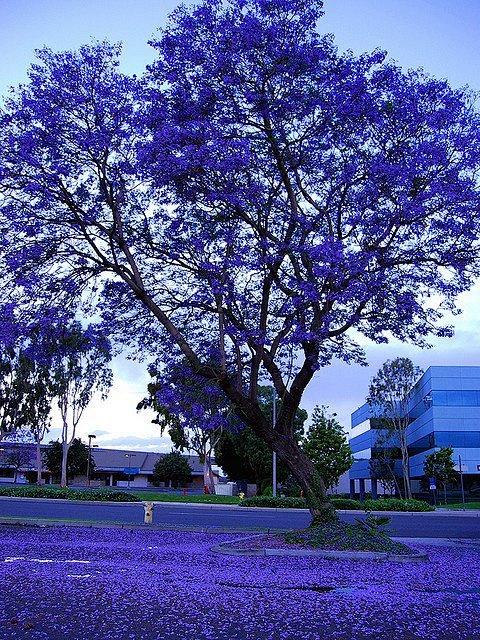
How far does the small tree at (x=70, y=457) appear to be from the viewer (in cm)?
8200

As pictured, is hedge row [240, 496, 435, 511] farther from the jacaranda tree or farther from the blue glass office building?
the blue glass office building

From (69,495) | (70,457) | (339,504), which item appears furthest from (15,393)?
(70,457)

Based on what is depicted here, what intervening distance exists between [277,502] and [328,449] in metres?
19.0

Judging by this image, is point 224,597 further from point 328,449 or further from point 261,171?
point 328,449

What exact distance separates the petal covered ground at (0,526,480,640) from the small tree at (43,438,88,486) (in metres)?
72.9

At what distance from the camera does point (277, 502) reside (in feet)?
117

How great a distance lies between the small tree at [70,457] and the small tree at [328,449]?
122 ft

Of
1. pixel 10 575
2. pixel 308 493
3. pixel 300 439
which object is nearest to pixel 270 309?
pixel 308 493

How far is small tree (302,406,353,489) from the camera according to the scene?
2101 inches

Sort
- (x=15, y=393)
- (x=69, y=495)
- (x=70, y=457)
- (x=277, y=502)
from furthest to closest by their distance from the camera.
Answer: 1. (x=70, y=457)
2. (x=15, y=393)
3. (x=277, y=502)
4. (x=69, y=495)

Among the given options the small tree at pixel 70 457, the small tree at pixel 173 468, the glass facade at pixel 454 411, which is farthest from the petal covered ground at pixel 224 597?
the small tree at pixel 173 468

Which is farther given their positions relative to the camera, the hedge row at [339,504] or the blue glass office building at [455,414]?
the blue glass office building at [455,414]

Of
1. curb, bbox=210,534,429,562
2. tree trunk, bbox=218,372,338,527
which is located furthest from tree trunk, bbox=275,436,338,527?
curb, bbox=210,534,429,562

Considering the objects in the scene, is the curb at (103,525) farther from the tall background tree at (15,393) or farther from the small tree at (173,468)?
the small tree at (173,468)
